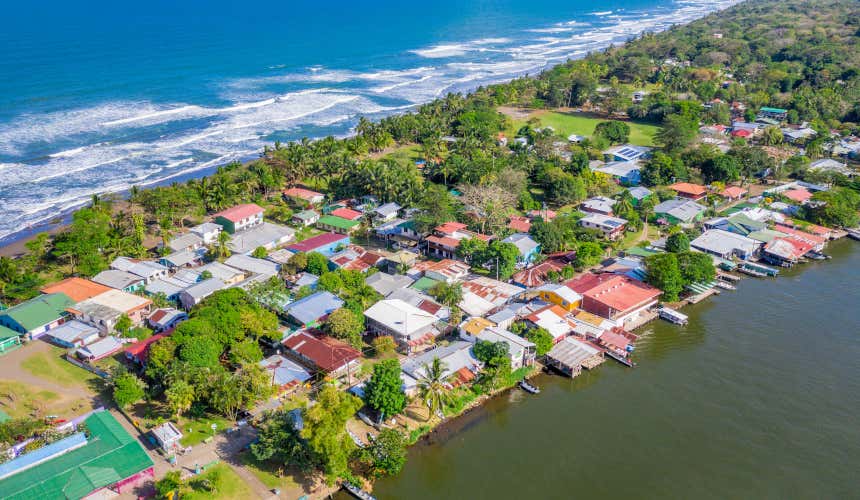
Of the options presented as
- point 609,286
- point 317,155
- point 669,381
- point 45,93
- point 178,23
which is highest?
point 178,23

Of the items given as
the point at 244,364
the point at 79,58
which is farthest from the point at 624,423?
the point at 79,58

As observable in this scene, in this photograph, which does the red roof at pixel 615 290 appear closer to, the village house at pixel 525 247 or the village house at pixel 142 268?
the village house at pixel 525 247

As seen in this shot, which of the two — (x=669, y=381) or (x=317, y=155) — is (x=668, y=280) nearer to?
(x=669, y=381)

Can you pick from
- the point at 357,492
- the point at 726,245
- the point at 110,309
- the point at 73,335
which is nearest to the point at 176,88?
the point at 110,309

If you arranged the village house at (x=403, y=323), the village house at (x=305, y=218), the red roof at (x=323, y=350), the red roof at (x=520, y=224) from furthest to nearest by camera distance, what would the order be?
the village house at (x=305, y=218), the red roof at (x=520, y=224), the village house at (x=403, y=323), the red roof at (x=323, y=350)

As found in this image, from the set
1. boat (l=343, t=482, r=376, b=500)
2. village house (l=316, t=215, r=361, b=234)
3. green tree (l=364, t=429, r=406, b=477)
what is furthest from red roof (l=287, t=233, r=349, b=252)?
boat (l=343, t=482, r=376, b=500)

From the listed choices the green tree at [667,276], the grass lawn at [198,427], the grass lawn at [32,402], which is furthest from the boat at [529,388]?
the grass lawn at [32,402]

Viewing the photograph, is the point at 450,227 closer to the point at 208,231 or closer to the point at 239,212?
the point at 239,212
